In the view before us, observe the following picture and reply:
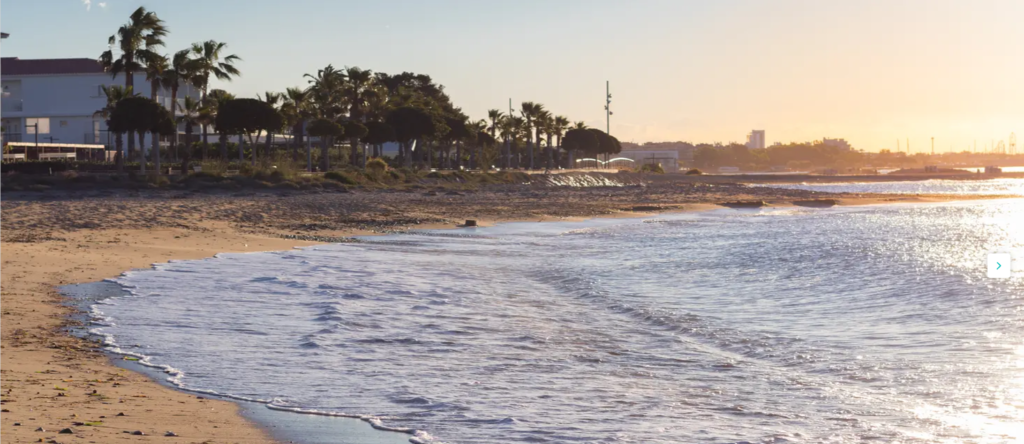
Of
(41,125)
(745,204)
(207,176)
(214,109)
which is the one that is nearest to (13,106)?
(41,125)

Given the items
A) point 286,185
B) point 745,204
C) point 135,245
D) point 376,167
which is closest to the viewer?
point 135,245

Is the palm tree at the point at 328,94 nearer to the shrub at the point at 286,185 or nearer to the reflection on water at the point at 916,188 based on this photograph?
the shrub at the point at 286,185

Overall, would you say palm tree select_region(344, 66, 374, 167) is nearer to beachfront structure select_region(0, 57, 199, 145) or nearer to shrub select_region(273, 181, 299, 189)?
beachfront structure select_region(0, 57, 199, 145)

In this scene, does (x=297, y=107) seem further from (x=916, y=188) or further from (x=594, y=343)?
(x=916, y=188)

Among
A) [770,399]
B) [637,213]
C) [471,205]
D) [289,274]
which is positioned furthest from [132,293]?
[637,213]

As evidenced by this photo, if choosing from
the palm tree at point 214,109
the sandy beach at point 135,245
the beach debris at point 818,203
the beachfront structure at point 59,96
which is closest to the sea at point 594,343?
the sandy beach at point 135,245

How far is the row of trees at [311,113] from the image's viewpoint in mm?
45625

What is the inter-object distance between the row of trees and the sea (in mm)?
29316

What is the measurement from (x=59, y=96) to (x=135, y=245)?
58840 millimetres

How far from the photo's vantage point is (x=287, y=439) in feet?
20.2

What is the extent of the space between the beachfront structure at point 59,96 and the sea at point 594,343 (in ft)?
187

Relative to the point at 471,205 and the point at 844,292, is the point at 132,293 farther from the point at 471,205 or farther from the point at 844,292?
the point at 471,205

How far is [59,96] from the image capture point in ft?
234

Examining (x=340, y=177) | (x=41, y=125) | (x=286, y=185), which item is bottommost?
(x=286, y=185)
